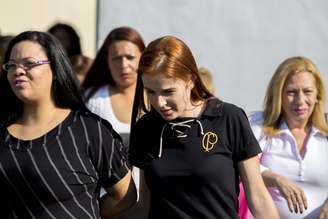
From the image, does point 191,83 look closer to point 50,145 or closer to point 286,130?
point 50,145

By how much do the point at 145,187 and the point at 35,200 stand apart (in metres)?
0.50

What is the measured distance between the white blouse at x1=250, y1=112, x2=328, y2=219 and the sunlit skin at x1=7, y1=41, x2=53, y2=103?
1.39 meters

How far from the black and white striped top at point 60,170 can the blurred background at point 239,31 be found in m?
3.62

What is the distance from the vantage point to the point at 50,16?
273 inches

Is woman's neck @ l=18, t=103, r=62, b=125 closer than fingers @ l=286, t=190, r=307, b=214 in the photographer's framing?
Yes

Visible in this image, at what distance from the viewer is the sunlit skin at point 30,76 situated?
310 cm

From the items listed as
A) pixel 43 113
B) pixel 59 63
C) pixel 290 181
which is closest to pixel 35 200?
pixel 43 113

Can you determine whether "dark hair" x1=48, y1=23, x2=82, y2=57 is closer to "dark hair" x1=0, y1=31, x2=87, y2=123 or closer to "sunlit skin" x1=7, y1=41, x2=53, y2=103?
"dark hair" x1=0, y1=31, x2=87, y2=123

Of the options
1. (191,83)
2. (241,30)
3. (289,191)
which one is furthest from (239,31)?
(191,83)

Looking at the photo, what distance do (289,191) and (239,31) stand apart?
3.27 meters

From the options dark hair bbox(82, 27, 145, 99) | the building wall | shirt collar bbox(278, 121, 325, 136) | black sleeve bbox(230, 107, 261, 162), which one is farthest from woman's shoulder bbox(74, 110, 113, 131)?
the building wall

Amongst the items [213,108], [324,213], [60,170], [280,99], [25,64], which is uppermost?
[25,64]

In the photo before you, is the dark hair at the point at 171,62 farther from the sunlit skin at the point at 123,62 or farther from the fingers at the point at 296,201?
the sunlit skin at the point at 123,62

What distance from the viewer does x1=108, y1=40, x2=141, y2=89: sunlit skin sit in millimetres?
4859
